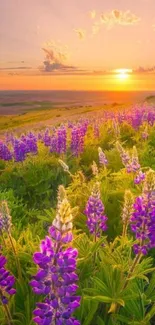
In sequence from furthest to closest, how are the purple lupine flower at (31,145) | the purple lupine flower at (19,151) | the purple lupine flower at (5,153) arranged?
1. the purple lupine flower at (5,153)
2. the purple lupine flower at (31,145)
3. the purple lupine flower at (19,151)

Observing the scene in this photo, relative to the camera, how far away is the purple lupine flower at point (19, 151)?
9641 mm

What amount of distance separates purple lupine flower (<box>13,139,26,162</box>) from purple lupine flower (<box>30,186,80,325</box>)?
7.75 metres

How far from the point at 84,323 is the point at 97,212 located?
0.93 metres

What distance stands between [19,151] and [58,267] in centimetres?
789

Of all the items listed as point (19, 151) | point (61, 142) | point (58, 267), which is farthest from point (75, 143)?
point (58, 267)

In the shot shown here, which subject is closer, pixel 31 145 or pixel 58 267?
pixel 58 267

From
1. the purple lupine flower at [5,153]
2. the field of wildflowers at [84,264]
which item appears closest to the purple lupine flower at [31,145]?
the purple lupine flower at [5,153]

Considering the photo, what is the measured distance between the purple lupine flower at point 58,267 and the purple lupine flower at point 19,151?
25.4 ft

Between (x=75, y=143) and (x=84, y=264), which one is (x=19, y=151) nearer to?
(x=75, y=143)

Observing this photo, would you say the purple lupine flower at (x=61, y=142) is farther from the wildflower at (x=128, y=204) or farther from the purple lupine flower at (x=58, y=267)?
the purple lupine flower at (x=58, y=267)

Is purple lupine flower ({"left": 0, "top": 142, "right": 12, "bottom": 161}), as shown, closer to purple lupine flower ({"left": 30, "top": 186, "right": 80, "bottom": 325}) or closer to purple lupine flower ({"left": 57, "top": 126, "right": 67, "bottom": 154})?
purple lupine flower ({"left": 57, "top": 126, "right": 67, "bottom": 154})

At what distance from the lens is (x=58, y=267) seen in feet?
6.25

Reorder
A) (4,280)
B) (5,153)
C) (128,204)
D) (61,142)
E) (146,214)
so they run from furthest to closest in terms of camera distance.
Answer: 1. (5,153)
2. (61,142)
3. (128,204)
4. (146,214)
5. (4,280)

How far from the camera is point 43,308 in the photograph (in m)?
2.04
